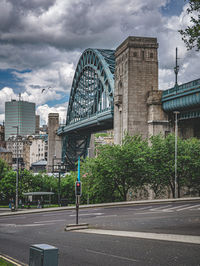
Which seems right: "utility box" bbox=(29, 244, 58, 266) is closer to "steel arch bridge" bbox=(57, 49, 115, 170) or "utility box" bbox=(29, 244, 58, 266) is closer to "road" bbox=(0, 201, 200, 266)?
"road" bbox=(0, 201, 200, 266)

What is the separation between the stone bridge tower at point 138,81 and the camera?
184 ft

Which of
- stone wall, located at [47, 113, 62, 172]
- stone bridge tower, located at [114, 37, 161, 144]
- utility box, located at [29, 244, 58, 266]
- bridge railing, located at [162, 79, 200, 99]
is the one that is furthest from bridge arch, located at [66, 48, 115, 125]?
utility box, located at [29, 244, 58, 266]

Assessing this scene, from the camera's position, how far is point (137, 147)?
1837 inches

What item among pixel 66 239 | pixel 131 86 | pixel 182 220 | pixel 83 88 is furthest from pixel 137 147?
pixel 83 88

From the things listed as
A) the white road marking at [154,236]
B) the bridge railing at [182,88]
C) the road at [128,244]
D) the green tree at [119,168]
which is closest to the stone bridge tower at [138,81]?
the bridge railing at [182,88]

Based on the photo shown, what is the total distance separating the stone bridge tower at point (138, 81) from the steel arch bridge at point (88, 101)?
12.2 m

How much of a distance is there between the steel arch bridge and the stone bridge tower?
481 inches

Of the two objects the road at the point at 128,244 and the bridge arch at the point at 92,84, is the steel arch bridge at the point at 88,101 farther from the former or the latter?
the road at the point at 128,244

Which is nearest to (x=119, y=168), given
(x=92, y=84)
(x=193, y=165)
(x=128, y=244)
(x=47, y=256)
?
(x=193, y=165)

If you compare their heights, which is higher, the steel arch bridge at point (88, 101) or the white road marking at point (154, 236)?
the steel arch bridge at point (88, 101)

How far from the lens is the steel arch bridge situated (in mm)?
80081

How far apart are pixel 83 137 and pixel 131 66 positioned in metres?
73.7

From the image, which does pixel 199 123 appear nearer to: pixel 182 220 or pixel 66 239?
pixel 182 220

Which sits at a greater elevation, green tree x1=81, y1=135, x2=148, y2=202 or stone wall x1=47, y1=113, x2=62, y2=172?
stone wall x1=47, y1=113, x2=62, y2=172
